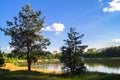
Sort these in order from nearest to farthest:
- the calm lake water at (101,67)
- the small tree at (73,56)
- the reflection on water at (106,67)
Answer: the small tree at (73,56)
the reflection on water at (106,67)
the calm lake water at (101,67)

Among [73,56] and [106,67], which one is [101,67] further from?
[73,56]

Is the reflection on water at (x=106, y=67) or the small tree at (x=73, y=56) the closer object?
the small tree at (x=73, y=56)

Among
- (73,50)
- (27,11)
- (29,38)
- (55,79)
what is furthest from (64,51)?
(27,11)

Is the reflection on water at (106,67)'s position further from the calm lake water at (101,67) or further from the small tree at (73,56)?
the small tree at (73,56)

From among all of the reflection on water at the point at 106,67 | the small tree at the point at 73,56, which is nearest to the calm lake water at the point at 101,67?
the reflection on water at the point at 106,67

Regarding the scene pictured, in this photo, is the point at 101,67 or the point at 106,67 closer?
the point at 106,67

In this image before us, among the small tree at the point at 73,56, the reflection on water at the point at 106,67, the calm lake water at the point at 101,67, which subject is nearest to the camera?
the small tree at the point at 73,56

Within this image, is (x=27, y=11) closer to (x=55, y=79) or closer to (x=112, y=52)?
(x=55, y=79)

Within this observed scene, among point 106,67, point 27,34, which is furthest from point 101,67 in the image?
point 27,34

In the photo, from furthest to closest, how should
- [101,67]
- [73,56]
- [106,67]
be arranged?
[101,67], [106,67], [73,56]

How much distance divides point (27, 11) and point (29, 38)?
4.37 metres

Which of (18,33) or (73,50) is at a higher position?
(18,33)

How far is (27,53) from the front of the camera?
130 ft

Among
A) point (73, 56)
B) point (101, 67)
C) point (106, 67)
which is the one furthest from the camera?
point (101, 67)
